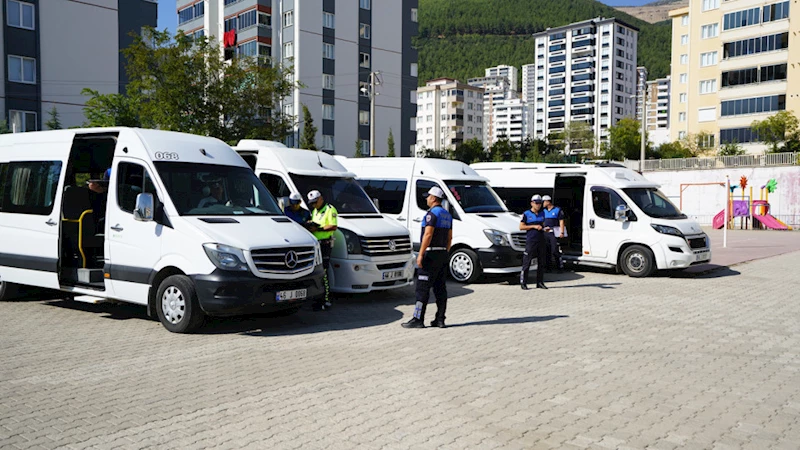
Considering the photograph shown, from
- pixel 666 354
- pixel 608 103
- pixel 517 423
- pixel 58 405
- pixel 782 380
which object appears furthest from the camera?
pixel 608 103

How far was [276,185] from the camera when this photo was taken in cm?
1161

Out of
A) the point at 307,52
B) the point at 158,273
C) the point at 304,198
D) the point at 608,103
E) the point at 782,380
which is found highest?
the point at 608,103

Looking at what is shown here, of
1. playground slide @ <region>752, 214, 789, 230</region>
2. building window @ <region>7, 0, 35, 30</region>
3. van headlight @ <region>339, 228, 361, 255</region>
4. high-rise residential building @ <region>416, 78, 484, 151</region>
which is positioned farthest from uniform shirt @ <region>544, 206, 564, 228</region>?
high-rise residential building @ <region>416, 78, 484, 151</region>

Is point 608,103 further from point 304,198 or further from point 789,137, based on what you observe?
point 304,198

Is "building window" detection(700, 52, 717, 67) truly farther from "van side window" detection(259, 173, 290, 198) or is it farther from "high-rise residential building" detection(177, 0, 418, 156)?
"van side window" detection(259, 173, 290, 198)

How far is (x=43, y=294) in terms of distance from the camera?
11.7 metres

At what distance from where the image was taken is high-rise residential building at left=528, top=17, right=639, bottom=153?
153750 mm

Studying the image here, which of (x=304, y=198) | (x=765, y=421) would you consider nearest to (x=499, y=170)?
(x=304, y=198)

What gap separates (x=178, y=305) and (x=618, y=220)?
10027 mm

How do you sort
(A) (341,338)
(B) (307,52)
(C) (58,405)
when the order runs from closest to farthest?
(C) (58,405)
(A) (341,338)
(B) (307,52)

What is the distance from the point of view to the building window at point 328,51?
60.2 metres

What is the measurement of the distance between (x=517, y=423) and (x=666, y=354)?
10.4ft

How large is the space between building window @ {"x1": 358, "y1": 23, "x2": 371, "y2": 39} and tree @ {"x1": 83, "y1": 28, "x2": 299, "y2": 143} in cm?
3310

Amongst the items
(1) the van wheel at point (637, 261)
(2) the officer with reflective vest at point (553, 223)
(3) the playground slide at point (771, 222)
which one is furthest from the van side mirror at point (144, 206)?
(3) the playground slide at point (771, 222)
